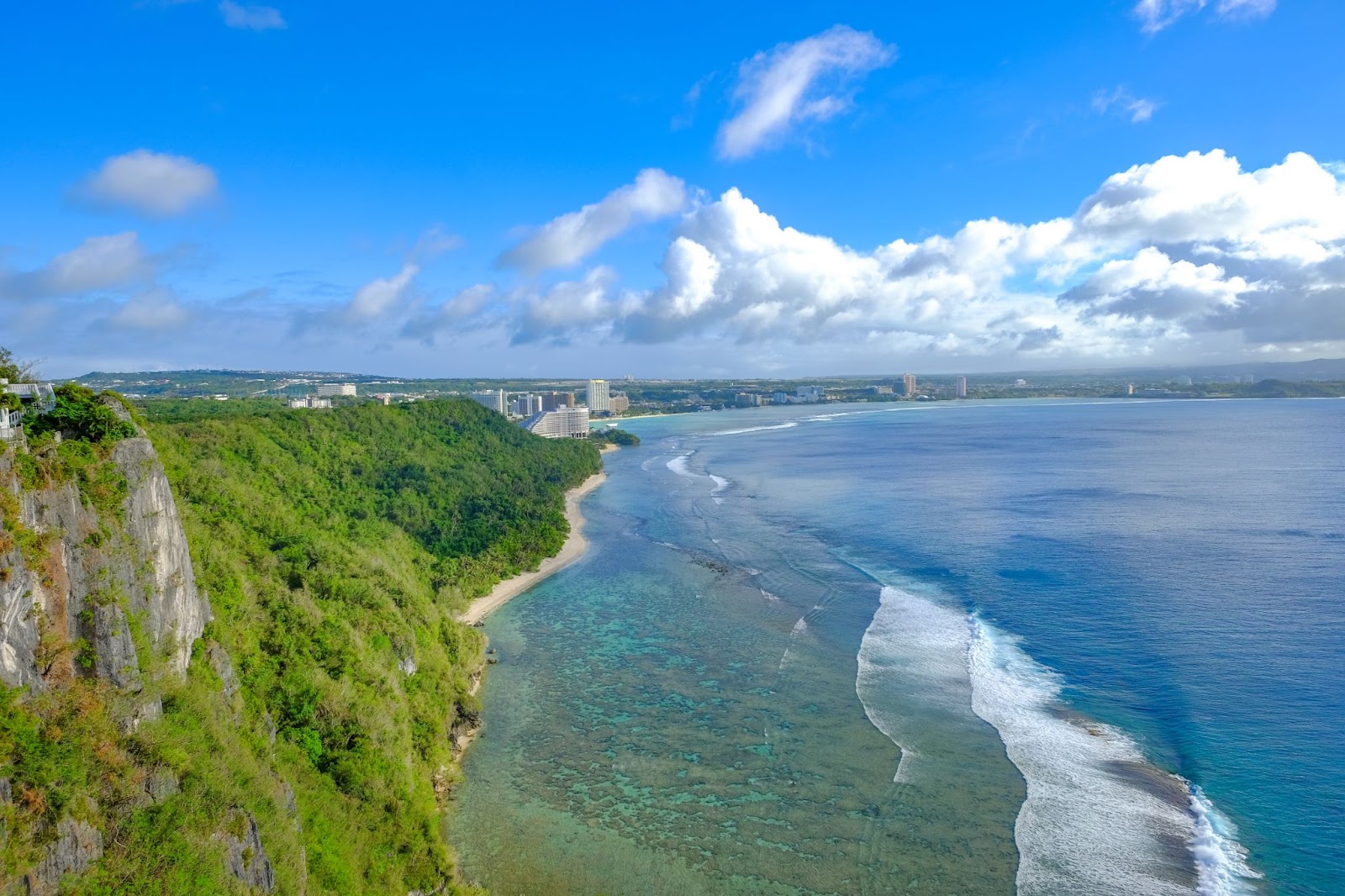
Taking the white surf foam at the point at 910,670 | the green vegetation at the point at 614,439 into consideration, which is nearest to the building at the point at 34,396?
the white surf foam at the point at 910,670

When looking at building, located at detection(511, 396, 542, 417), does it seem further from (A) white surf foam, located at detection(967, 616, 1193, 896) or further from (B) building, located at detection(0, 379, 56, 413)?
(B) building, located at detection(0, 379, 56, 413)

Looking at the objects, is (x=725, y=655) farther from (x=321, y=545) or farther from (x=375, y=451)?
(x=375, y=451)

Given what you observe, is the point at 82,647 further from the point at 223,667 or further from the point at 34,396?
the point at 34,396

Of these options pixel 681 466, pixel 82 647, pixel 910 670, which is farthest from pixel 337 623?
pixel 681 466

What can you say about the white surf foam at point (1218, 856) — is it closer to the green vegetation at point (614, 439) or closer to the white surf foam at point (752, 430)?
the green vegetation at point (614, 439)

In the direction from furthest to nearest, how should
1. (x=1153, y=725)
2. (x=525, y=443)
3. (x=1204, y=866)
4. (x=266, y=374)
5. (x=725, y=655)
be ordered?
(x=266, y=374), (x=525, y=443), (x=725, y=655), (x=1153, y=725), (x=1204, y=866)

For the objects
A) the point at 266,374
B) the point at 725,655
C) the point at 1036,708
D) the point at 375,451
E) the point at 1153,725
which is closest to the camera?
the point at 1153,725


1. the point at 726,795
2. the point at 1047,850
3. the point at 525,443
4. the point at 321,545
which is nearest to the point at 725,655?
the point at 726,795
